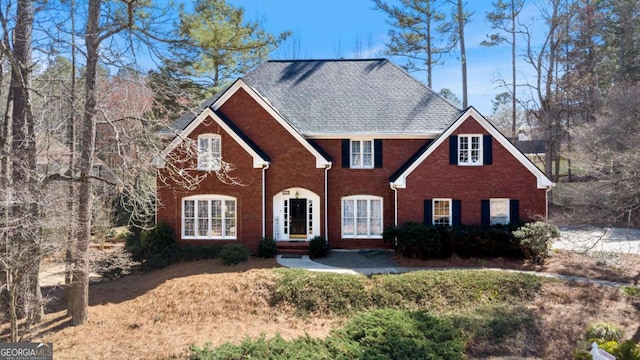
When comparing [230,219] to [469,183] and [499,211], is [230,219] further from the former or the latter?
[499,211]

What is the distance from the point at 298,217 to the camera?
1800cm

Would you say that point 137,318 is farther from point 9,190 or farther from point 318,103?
point 318,103

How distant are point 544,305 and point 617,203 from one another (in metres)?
3.71

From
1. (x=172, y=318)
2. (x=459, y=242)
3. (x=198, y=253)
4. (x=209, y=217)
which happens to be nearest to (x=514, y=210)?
(x=459, y=242)

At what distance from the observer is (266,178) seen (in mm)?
17672

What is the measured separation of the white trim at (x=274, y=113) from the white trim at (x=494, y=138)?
11.8 ft

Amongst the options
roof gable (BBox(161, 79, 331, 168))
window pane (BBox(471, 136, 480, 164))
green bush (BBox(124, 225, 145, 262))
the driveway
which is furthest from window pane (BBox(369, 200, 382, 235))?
green bush (BBox(124, 225, 145, 262))

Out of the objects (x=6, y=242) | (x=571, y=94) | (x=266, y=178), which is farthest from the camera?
(x=571, y=94)

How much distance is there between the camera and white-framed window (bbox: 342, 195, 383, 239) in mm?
18281

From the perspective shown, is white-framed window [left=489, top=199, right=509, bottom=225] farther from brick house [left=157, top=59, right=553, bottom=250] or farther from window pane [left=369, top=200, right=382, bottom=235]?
window pane [left=369, top=200, right=382, bottom=235]

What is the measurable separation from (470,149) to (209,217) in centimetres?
1232

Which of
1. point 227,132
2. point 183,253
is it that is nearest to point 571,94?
point 227,132

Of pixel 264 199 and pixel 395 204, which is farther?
pixel 395 204

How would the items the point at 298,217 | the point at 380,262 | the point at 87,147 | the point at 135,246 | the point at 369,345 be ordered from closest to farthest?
the point at 369,345 < the point at 87,147 < the point at 380,262 < the point at 135,246 < the point at 298,217
